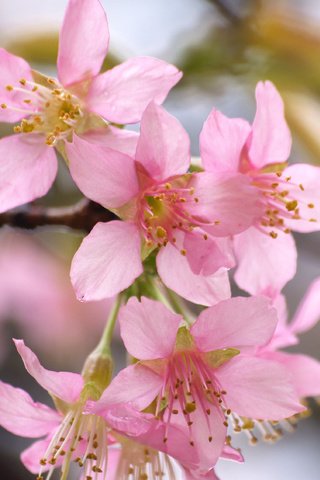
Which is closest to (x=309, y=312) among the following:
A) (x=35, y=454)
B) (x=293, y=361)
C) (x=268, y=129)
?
(x=293, y=361)

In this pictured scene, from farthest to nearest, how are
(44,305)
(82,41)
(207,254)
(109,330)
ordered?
1. (44,305)
2. (109,330)
3. (82,41)
4. (207,254)

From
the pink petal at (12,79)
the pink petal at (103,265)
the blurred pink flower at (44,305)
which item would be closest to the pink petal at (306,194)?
the pink petal at (103,265)

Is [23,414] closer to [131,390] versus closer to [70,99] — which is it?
[131,390]

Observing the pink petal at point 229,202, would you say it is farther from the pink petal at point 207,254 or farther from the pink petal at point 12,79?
the pink petal at point 12,79

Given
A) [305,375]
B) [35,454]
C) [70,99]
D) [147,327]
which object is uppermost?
[70,99]

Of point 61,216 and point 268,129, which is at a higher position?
point 268,129

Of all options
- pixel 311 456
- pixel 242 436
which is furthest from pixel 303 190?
pixel 311 456
